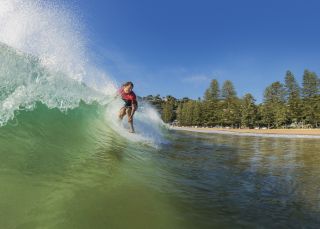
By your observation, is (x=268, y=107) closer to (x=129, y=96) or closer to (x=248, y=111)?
(x=248, y=111)

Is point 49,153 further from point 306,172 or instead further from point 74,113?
point 306,172

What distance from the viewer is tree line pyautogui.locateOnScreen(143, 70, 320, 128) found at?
216ft

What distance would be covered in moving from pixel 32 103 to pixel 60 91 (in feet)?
5.18

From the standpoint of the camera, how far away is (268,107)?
237 ft

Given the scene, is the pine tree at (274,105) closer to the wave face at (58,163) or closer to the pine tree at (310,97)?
the pine tree at (310,97)

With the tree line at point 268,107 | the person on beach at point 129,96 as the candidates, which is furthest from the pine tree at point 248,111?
the person on beach at point 129,96

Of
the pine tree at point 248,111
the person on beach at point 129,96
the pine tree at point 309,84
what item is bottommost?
the person on beach at point 129,96

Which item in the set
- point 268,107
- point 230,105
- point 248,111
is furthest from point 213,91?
point 268,107

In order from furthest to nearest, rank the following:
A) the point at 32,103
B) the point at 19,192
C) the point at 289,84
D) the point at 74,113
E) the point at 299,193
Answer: the point at 289,84, the point at 74,113, the point at 32,103, the point at 299,193, the point at 19,192

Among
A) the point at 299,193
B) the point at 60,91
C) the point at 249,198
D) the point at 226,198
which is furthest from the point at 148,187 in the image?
the point at 60,91

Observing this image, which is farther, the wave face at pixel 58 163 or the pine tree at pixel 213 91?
the pine tree at pixel 213 91

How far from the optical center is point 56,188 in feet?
14.8

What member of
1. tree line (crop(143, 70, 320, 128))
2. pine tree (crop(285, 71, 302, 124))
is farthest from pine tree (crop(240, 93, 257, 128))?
pine tree (crop(285, 71, 302, 124))

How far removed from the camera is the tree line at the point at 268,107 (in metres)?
65.8
